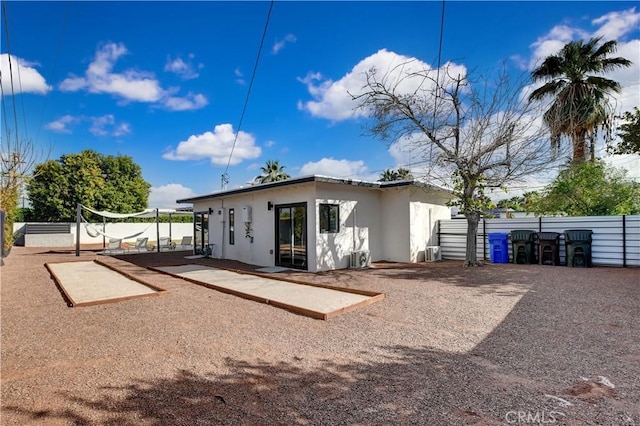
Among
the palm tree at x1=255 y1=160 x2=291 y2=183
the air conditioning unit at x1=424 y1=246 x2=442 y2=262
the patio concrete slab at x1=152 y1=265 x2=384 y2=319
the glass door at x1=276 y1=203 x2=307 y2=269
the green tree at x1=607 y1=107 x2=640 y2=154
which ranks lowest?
the patio concrete slab at x1=152 y1=265 x2=384 y2=319

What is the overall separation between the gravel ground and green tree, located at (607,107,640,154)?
6.93 meters

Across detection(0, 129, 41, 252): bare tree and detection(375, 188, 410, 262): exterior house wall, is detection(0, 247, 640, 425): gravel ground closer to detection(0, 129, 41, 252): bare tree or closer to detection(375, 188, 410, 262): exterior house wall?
detection(375, 188, 410, 262): exterior house wall

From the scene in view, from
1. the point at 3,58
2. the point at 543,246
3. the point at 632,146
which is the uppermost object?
the point at 3,58

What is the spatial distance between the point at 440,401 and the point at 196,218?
14.9m

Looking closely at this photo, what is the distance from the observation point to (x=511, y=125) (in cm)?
973

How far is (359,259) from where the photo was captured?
33.9 feet

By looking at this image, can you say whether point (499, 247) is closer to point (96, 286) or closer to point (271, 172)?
point (96, 286)

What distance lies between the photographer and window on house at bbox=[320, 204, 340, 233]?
989 centimetres

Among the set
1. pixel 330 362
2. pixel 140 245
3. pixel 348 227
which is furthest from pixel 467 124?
pixel 140 245

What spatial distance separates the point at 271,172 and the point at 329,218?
87.1ft

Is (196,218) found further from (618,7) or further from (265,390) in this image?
(618,7)

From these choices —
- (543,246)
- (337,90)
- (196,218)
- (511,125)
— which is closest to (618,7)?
(511,125)

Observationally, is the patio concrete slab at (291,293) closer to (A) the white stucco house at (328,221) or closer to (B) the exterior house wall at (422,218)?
(A) the white stucco house at (328,221)

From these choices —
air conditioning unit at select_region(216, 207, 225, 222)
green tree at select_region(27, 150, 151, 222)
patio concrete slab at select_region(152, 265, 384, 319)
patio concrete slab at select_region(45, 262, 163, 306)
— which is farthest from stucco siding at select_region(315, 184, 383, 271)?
green tree at select_region(27, 150, 151, 222)
